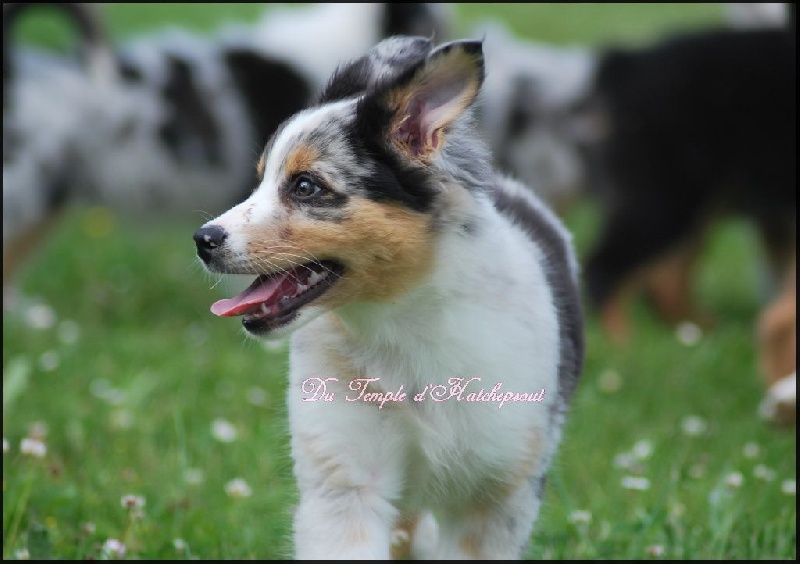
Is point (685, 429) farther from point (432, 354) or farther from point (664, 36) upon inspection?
point (664, 36)

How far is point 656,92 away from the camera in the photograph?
6.62 metres

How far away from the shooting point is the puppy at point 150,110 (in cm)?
648

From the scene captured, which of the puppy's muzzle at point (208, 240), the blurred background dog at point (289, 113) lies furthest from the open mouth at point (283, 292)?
the blurred background dog at point (289, 113)

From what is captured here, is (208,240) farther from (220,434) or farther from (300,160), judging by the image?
(220,434)

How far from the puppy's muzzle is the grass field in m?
0.34

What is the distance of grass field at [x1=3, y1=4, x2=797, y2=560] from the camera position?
11.6 ft

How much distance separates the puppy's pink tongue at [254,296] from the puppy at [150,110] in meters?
3.88

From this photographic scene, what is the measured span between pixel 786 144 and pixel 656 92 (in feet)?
2.52

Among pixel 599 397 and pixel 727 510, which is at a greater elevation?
pixel 727 510

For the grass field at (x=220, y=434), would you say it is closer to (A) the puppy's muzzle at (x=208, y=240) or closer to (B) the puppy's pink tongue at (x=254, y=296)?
(B) the puppy's pink tongue at (x=254, y=296)

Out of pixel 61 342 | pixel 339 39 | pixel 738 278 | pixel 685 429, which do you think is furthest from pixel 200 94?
pixel 738 278

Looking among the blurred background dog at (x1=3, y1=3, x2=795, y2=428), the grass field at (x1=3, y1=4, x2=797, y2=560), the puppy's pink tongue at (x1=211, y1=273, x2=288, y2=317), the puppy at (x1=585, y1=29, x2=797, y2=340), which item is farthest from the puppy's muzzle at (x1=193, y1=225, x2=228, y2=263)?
the puppy at (x1=585, y1=29, x2=797, y2=340)

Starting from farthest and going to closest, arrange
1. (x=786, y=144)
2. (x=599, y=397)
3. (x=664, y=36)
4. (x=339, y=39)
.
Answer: (x=339, y=39) → (x=664, y=36) → (x=786, y=144) → (x=599, y=397)

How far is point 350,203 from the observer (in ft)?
8.86
